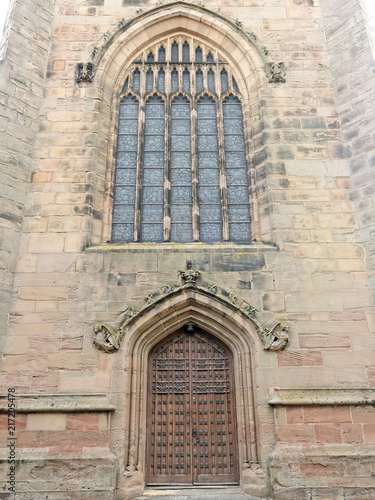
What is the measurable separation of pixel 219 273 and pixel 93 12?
23.2 feet

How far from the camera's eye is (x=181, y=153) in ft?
30.2

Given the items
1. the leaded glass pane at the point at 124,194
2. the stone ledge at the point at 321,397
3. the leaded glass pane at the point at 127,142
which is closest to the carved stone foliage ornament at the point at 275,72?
the leaded glass pane at the point at 127,142

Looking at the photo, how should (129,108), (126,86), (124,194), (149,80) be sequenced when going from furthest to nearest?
(149,80) → (126,86) → (129,108) → (124,194)

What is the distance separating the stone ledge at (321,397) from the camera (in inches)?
264

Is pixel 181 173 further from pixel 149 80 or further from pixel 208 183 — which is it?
pixel 149 80

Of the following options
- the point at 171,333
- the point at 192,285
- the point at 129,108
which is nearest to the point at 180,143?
the point at 129,108

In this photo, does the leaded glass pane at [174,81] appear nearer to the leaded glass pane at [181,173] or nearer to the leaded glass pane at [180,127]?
the leaded glass pane at [181,173]

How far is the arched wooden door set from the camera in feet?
22.5

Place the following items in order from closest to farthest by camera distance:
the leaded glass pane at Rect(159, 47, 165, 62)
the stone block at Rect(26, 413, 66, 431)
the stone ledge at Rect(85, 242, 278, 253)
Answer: the stone block at Rect(26, 413, 66, 431), the stone ledge at Rect(85, 242, 278, 253), the leaded glass pane at Rect(159, 47, 165, 62)

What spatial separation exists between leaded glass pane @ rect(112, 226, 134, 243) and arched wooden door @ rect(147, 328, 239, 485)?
2.12 meters

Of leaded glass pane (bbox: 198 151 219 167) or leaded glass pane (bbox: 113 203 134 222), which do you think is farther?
leaded glass pane (bbox: 198 151 219 167)

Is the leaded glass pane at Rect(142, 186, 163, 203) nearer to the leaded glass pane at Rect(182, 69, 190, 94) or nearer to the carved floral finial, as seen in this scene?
the carved floral finial

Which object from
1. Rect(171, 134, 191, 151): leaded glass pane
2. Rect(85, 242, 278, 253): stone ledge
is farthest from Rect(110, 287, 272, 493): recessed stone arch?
Rect(171, 134, 191, 151): leaded glass pane

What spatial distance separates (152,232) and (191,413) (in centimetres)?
342
